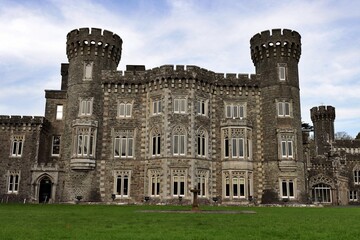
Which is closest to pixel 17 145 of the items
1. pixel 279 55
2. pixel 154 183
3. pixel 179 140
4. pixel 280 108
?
pixel 154 183

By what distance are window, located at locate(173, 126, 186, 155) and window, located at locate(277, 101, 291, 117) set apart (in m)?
10.8

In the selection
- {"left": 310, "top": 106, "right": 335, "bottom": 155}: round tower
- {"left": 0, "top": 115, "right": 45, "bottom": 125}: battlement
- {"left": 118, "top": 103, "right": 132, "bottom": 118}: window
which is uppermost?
{"left": 310, "top": 106, "right": 335, "bottom": 155}: round tower

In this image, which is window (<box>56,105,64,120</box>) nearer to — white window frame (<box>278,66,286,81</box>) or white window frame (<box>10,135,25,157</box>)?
white window frame (<box>10,135,25,157</box>)

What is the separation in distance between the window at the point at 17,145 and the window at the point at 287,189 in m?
28.7

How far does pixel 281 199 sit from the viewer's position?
4025 cm

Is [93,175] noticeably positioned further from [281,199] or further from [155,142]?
[281,199]

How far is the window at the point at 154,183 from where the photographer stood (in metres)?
39.4

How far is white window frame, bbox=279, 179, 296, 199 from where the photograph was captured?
133 ft

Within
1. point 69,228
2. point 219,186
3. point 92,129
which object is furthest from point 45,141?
point 69,228

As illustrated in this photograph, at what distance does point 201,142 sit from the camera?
133 ft

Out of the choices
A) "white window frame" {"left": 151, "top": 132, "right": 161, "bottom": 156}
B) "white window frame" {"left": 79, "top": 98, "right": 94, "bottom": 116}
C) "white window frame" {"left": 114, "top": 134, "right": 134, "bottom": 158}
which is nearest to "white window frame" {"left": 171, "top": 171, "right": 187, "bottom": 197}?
"white window frame" {"left": 151, "top": 132, "right": 161, "bottom": 156}

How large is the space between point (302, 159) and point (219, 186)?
9.28m

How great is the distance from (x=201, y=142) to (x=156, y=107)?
5.90 m

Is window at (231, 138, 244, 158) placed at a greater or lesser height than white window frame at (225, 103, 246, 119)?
lesser
